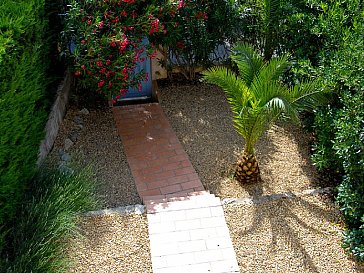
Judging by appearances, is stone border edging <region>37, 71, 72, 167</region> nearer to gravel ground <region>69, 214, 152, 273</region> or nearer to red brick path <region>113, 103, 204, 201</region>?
red brick path <region>113, 103, 204, 201</region>

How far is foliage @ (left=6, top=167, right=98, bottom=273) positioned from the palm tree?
2101 millimetres

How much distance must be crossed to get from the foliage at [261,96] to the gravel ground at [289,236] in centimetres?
90

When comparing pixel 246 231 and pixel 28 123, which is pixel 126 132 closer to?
pixel 28 123

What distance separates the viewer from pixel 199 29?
26.8 feet

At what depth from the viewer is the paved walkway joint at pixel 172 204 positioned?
554 centimetres

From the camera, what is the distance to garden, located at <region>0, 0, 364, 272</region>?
557 cm

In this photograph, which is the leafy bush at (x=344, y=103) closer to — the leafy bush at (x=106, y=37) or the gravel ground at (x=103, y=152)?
the leafy bush at (x=106, y=37)

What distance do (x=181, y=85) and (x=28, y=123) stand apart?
375cm

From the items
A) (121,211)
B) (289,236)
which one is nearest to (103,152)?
(121,211)

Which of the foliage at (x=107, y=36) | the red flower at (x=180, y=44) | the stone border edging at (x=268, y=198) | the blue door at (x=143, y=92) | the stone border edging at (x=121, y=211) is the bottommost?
the stone border edging at (x=121, y=211)

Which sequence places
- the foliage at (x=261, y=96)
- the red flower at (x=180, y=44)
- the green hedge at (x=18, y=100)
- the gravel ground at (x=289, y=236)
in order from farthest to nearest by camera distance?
the red flower at (x=180, y=44) → the foliage at (x=261, y=96) → the gravel ground at (x=289, y=236) → the green hedge at (x=18, y=100)

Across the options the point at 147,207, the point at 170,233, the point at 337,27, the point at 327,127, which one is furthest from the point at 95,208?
the point at 337,27

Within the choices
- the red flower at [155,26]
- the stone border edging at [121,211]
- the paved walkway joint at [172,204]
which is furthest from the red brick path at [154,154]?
the red flower at [155,26]

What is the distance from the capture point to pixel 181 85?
30.0 ft
